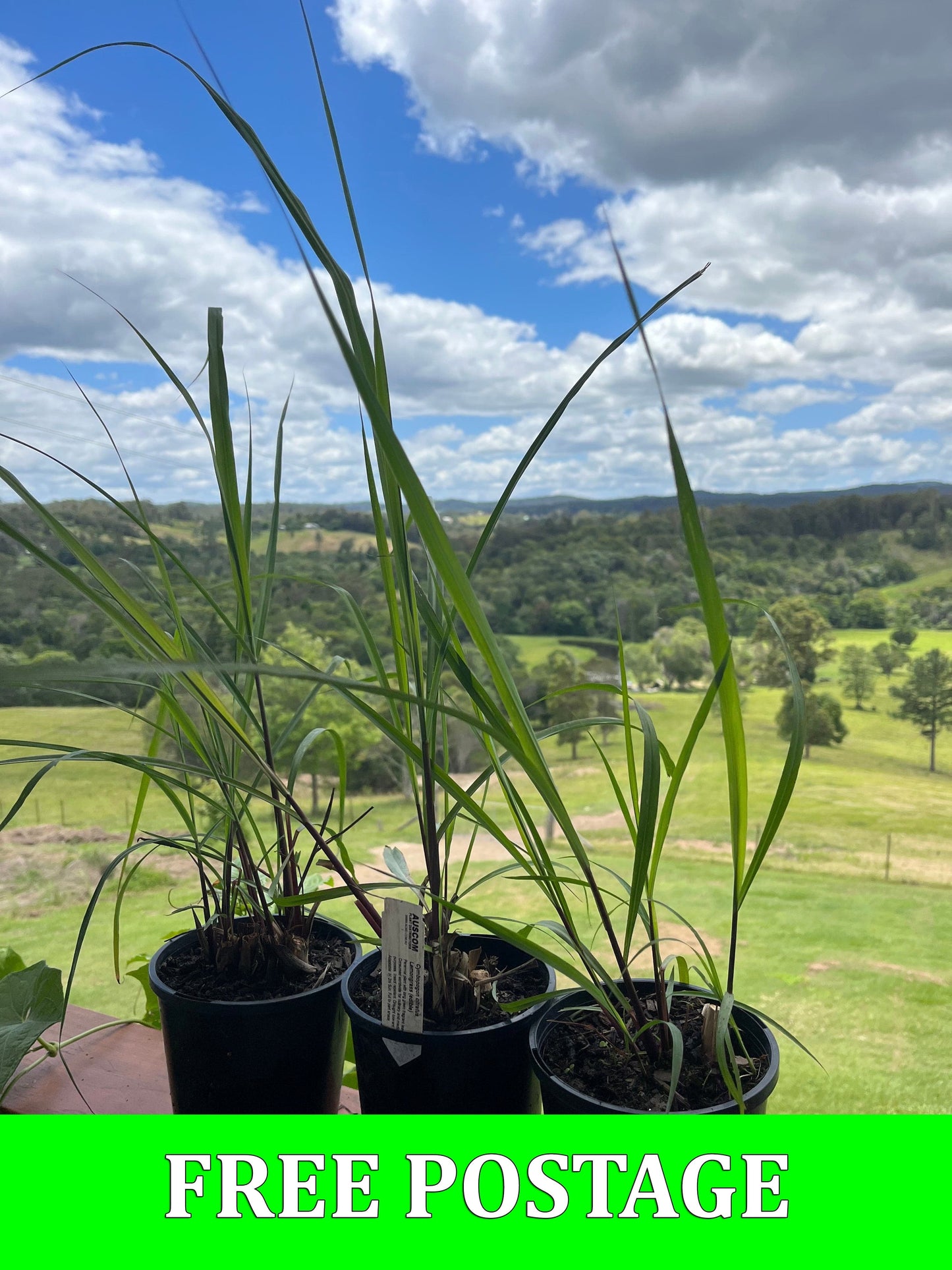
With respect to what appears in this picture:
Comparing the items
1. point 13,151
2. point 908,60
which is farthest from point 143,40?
point 908,60

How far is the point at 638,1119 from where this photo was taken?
0.36 meters

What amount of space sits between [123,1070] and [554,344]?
440 cm

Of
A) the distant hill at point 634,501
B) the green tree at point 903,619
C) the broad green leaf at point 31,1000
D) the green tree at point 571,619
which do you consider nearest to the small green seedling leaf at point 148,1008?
the broad green leaf at point 31,1000

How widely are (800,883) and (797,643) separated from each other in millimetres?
2030

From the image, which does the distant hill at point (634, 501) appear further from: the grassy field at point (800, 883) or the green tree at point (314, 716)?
the green tree at point (314, 716)

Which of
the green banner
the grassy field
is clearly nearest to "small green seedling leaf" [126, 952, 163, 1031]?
the green banner

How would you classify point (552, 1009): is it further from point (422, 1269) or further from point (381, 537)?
point (381, 537)

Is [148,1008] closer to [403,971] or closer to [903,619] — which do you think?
[403,971]

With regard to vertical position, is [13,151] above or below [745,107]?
below

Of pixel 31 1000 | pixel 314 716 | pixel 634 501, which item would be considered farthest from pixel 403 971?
pixel 314 716

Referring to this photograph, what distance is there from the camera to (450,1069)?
1.47 feet

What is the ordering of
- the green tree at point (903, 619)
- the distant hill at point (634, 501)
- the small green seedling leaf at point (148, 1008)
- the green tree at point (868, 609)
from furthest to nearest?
1. the green tree at point (903, 619)
2. the green tree at point (868, 609)
3. the distant hill at point (634, 501)
4. the small green seedling leaf at point (148, 1008)

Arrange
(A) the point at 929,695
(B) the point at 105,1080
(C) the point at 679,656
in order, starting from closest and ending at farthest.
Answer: (B) the point at 105,1080, (C) the point at 679,656, (A) the point at 929,695

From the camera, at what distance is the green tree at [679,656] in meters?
3.50
